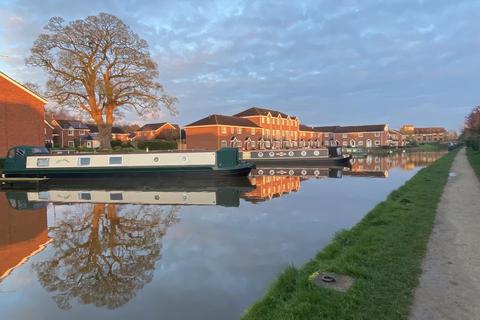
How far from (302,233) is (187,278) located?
12.0 feet

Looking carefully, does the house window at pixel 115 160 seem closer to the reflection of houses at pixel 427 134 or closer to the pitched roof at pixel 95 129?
the pitched roof at pixel 95 129

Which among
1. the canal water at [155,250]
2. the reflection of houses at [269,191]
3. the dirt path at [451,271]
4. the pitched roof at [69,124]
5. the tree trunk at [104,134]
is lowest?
the canal water at [155,250]

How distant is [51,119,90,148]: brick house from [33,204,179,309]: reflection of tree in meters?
61.9

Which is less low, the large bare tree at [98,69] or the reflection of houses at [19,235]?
the large bare tree at [98,69]

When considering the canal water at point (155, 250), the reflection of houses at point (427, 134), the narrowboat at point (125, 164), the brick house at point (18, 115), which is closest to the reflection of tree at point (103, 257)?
the canal water at point (155, 250)

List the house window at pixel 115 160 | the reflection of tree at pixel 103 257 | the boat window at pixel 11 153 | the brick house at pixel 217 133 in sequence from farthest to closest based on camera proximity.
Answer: the brick house at pixel 217 133, the boat window at pixel 11 153, the house window at pixel 115 160, the reflection of tree at pixel 103 257

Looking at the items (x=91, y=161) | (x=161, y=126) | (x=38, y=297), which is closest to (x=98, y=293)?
(x=38, y=297)

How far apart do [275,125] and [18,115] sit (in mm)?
51235

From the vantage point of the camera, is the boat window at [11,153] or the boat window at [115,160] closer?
the boat window at [115,160]

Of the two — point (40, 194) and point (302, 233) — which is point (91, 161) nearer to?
point (40, 194)

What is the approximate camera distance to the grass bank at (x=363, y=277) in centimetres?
390

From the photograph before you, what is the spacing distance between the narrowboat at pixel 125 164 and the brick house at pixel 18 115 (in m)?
7.00

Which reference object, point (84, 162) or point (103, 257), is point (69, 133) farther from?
point (103, 257)

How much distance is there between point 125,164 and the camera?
20953 millimetres
